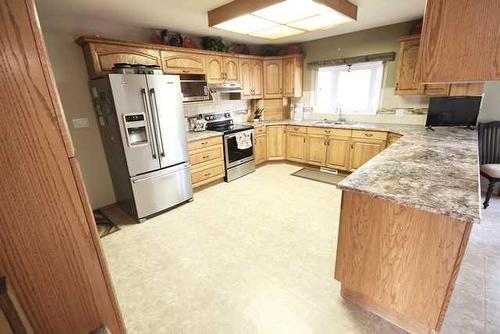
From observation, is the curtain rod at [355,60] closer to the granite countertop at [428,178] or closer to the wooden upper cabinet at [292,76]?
the wooden upper cabinet at [292,76]

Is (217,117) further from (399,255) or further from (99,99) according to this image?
(399,255)

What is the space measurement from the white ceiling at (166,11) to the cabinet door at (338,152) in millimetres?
1763

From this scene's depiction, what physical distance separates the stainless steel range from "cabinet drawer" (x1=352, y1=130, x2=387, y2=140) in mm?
1728

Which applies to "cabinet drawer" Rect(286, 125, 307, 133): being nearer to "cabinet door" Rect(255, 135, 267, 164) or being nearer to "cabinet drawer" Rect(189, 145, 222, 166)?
"cabinet door" Rect(255, 135, 267, 164)

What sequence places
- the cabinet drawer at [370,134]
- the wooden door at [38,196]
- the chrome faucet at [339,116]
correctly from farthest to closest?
the chrome faucet at [339,116] < the cabinet drawer at [370,134] < the wooden door at [38,196]

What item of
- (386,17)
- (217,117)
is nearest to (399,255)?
(386,17)

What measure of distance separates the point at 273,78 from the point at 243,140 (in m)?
1.61

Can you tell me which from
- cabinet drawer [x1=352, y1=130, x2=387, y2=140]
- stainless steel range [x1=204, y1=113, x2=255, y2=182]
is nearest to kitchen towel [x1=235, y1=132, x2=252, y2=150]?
stainless steel range [x1=204, y1=113, x2=255, y2=182]

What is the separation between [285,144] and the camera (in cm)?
477

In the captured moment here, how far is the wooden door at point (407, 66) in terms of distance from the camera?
10.7 feet

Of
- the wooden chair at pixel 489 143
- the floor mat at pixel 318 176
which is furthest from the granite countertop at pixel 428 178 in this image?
the floor mat at pixel 318 176

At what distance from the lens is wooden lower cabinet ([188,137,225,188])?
349 centimetres

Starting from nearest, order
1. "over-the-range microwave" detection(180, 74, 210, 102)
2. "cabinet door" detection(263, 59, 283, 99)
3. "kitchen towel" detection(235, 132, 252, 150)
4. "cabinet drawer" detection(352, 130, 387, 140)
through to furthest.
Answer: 1. "cabinet drawer" detection(352, 130, 387, 140)
2. "over-the-range microwave" detection(180, 74, 210, 102)
3. "kitchen towel" detection(235, 132, 252, 150)
4. "cabinet door" detection(263, 59, 283, 99)

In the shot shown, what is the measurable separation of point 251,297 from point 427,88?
3485 millimetres
